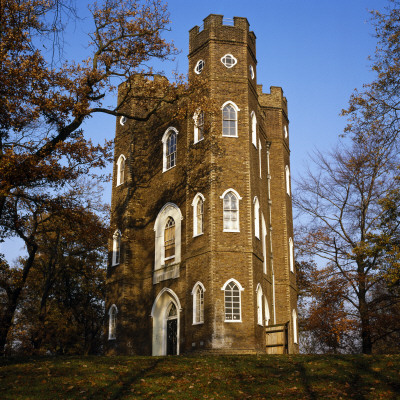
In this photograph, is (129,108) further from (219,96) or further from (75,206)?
(75,206)

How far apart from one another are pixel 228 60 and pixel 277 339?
13.8 meters

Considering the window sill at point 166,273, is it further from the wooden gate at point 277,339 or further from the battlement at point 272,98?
the battlement at point 272,98

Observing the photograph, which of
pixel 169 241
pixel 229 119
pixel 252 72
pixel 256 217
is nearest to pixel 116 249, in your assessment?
pixel 169 241

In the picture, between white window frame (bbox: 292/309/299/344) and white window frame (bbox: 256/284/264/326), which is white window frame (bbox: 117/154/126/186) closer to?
white window frame (bbox: 256/284/264/326)

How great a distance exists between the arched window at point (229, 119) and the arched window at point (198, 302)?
741cm

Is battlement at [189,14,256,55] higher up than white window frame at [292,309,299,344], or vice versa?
battlement at [189,14,256,55]

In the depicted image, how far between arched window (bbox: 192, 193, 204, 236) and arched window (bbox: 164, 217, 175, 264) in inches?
89.7

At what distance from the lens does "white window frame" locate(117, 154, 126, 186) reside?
31469 millimetres

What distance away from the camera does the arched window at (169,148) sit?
91.3 ft

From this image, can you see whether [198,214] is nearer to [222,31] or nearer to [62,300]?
[222,31]

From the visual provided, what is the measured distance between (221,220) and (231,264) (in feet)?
6.72

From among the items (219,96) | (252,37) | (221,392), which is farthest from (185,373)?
(252,37)

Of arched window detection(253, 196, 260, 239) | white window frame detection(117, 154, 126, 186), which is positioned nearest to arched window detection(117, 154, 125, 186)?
white window frame detection(117, 154, 126, 186)

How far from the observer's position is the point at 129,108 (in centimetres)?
3180
